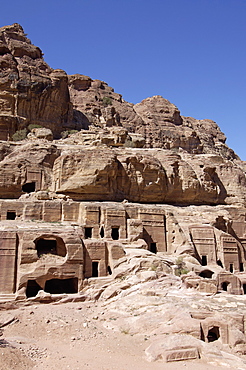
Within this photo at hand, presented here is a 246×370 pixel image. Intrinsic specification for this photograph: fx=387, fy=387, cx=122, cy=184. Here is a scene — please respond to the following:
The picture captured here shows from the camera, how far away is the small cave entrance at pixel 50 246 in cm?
2347

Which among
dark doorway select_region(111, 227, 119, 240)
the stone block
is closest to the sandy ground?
the stone block

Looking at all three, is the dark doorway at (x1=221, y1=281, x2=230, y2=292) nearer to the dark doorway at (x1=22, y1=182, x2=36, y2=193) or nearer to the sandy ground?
the sandy ground

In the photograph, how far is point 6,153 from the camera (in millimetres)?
32562

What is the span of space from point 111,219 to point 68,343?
480 inches

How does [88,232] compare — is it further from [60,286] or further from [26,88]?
[26,88]

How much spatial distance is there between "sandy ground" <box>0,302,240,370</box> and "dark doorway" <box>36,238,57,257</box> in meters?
4.43

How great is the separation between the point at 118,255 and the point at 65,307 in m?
5.14

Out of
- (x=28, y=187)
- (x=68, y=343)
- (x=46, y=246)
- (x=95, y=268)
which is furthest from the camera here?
(x=28, y=187)

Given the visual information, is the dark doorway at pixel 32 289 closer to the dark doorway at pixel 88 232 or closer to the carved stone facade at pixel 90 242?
the carved stone facade at pixel 90 242

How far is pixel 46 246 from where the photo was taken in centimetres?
2498

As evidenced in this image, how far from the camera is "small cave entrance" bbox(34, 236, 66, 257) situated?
924 inches

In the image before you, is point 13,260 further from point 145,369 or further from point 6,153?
point 6,153

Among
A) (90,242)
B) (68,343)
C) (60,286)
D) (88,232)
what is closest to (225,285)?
(90,242)

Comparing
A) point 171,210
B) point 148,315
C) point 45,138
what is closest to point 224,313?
point 148,315
